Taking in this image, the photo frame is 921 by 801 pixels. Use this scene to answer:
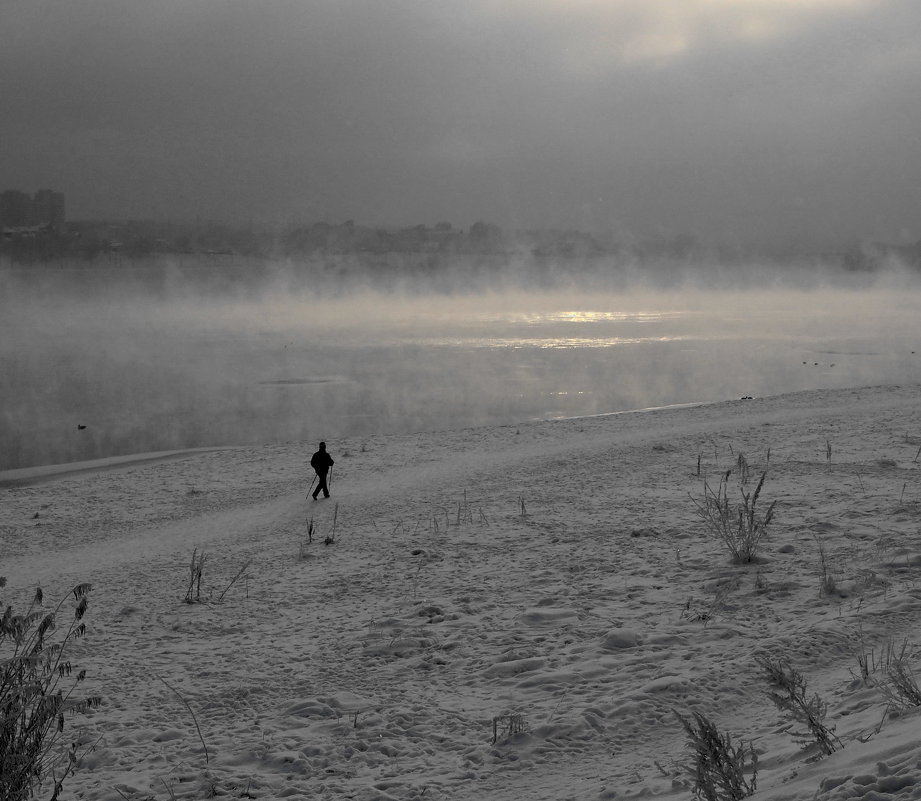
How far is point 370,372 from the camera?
3975 cm

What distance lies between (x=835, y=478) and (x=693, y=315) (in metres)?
86.8

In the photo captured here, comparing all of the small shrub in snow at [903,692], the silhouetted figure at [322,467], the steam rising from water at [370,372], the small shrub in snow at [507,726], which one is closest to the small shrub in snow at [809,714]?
the small shrub in snow at [903,692]

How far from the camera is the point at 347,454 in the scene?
18.4 metres

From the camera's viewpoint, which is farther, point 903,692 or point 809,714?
point 903,692

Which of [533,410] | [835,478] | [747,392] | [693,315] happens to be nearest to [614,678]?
[835,478]

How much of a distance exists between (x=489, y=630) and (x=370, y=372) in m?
32.9

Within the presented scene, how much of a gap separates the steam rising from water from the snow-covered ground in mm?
9210

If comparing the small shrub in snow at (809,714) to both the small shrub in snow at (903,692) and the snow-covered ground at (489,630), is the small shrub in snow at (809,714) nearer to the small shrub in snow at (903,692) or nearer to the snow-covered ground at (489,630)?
the snow-covered ground at (489,630)

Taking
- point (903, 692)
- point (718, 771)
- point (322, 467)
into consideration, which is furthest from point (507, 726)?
point (322, 467)

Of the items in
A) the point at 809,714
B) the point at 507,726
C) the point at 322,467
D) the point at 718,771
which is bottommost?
the point at 507,726

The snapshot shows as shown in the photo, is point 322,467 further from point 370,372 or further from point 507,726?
point 370,372

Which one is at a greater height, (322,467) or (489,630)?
(322,467)

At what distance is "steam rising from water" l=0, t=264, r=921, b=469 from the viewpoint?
2575 cm

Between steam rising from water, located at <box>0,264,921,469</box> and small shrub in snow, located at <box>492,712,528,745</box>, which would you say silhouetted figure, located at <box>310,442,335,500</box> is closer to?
steam rising from water, located at <box>0,264,921,469</box>
